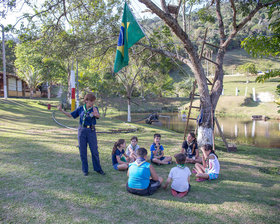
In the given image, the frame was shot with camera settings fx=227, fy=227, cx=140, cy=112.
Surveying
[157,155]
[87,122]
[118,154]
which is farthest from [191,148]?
[87,122]

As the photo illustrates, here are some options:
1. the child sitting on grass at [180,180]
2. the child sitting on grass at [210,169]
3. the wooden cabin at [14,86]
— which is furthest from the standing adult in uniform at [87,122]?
the wooden cabin at [14,86]

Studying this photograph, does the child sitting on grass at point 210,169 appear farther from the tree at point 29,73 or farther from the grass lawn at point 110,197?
the tree at point 29,73

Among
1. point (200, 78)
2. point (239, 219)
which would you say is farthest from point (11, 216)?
point (200, 78)

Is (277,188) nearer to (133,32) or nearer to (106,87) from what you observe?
(133,32)

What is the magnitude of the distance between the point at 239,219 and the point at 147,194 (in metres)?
1.56

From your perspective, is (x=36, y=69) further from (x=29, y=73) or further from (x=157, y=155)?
(x=157, y=155)

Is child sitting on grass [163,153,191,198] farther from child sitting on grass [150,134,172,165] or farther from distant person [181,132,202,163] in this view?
distant person [181,132,202,163]

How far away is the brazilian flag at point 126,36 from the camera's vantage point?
19.0ft

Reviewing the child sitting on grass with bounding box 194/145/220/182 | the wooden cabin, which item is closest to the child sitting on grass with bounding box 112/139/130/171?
the child sitting on grass with bounding box 194/145/220/182

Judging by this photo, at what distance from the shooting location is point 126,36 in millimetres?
5918

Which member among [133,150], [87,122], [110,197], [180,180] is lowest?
[110,197]

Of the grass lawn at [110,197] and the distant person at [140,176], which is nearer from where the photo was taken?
the grass lawn at [110,197]

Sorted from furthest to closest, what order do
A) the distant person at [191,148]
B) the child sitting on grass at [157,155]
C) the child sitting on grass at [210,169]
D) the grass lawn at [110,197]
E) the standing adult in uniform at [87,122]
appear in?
the distant person at [191,148] → the child sitting on grass at [157,155] → the child sitting on grass at [210,169] → the standing adult in uniform at [87,122] → the grass lawn at [110,197]

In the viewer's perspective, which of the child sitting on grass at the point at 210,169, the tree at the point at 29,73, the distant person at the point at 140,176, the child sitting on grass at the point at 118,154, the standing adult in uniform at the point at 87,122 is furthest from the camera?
the tree at the point at 29,73
